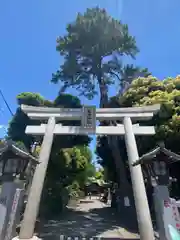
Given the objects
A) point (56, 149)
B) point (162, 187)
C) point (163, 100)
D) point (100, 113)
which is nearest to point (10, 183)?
point (162, 187)

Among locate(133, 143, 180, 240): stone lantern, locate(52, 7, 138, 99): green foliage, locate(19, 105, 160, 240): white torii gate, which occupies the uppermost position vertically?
locate(52, 7, 138, 99): green foliage

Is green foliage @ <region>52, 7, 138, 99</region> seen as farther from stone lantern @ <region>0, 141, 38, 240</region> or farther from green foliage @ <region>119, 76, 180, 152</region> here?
stone lantern @ <region>0, 141, 38, 240</region>

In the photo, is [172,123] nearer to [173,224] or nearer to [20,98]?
[173,224]

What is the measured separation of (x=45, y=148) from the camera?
9.59 m

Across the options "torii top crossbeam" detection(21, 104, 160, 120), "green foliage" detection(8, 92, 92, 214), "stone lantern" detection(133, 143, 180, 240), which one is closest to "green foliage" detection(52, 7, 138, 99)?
"green foliage" detection(8, 92, 92, 214)

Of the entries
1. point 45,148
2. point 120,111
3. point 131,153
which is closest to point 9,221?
point 45,148

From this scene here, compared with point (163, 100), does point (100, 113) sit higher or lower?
lower

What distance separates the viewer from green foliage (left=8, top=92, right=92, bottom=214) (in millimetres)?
13734

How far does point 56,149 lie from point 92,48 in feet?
25.4

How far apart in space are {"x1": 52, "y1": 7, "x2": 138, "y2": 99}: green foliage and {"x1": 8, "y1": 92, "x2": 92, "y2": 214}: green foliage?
5.43ft

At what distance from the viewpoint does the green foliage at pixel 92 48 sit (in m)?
15.6

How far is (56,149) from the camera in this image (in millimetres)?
14125

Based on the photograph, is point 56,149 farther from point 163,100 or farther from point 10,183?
point 10,183

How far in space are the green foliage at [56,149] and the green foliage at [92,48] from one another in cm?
166
